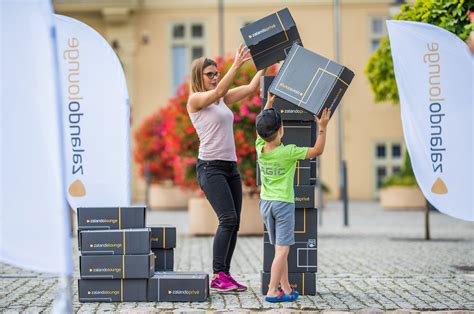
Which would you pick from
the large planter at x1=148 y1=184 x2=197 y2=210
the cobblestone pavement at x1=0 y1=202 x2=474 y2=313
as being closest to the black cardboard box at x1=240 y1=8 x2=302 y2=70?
the cobblestone pavement at x1=0 y1=202 x2=474 y2=313

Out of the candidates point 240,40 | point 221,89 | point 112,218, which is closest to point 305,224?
point 221,89

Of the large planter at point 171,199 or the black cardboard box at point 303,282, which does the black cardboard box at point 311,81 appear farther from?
the large planter at point 171,199

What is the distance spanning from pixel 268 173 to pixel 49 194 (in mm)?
2495

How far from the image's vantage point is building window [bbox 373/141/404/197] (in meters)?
34.5

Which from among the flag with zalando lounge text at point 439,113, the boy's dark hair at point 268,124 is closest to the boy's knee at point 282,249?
the boy's dark hair at point 268,124

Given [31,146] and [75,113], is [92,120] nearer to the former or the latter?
[75,113]

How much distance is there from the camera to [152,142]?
29.0 metres

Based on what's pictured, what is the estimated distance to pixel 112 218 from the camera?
25.4 ft

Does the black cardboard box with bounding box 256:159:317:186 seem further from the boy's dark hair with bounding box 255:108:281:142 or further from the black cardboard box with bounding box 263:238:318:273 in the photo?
the boy's dark hair with bounding box 255:108:281:142

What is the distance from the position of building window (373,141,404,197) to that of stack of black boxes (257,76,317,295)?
26.7 m

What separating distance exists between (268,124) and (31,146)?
244cm

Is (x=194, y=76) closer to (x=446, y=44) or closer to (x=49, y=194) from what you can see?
(x=446, y=44)

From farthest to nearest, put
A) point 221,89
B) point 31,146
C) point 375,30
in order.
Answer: point 375,30
point 221,89
point 31,146

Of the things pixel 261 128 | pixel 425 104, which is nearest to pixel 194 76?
pixel 261 128
